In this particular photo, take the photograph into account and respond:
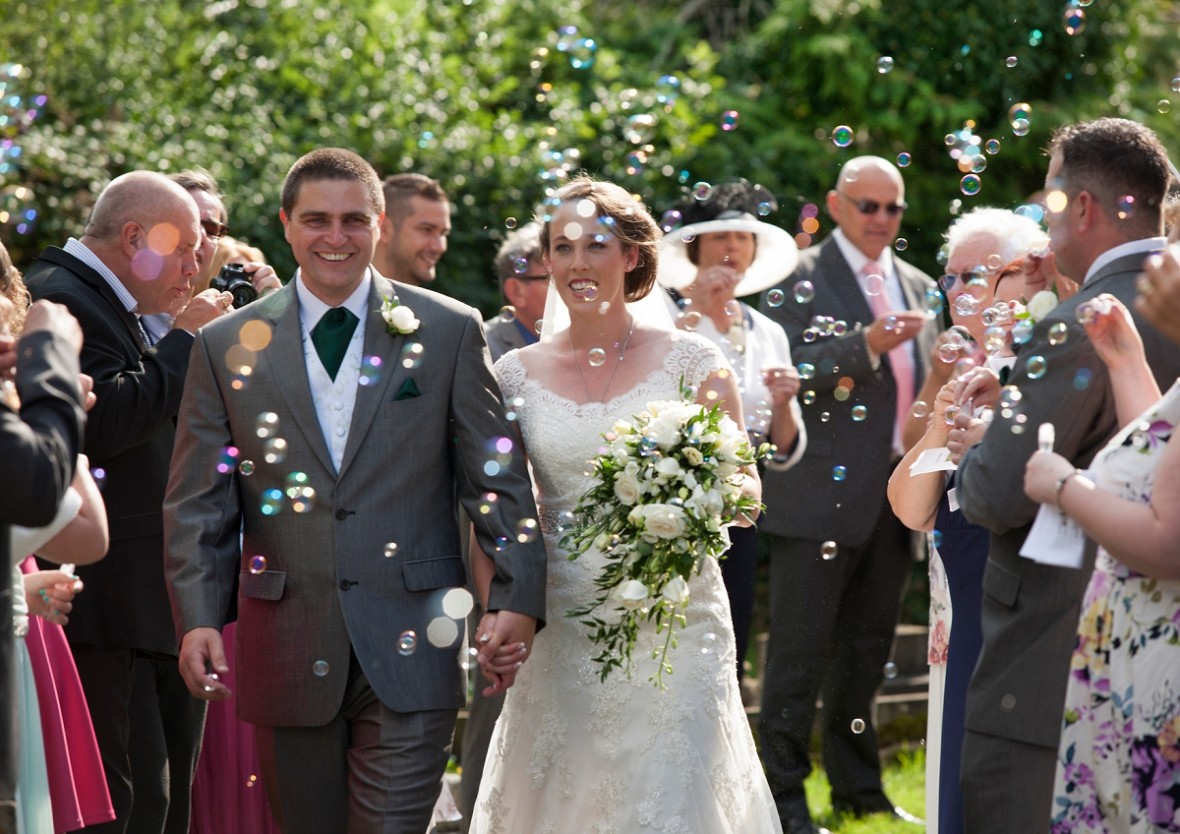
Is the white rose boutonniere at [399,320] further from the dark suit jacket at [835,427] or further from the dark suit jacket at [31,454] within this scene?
the dark suit jacket at [835,427]

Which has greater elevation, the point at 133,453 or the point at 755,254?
the point at 755,254

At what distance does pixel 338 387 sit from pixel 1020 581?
2.08 metres

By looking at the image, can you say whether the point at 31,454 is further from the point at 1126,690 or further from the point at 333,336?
the point at 1126,690

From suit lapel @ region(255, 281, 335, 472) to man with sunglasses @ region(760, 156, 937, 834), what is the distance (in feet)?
9.37

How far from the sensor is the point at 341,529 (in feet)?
15.7

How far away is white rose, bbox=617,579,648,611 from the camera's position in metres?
4.95

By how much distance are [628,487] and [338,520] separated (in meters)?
0.89

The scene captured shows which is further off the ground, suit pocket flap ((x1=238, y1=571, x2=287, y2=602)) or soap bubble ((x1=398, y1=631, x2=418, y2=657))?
suit pocket flap ((x1=238, y1=571, x2=287, y2=602))

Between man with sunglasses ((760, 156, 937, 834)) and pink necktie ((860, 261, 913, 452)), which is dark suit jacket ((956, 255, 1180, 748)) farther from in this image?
pink necktie ((860, 261, 913, 452))

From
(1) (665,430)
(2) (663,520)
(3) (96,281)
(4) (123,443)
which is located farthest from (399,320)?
(3) (96,281)

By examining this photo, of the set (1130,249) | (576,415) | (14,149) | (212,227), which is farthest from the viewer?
(14,149)

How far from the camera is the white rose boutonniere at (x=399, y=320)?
4914mm

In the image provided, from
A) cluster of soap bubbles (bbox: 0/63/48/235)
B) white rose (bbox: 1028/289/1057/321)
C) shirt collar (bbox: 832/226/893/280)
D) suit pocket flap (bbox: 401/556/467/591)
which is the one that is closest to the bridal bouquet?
suit pocket flap (bbox: 401/556/467/591)

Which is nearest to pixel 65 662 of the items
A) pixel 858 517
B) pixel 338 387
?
pixel 338 387
